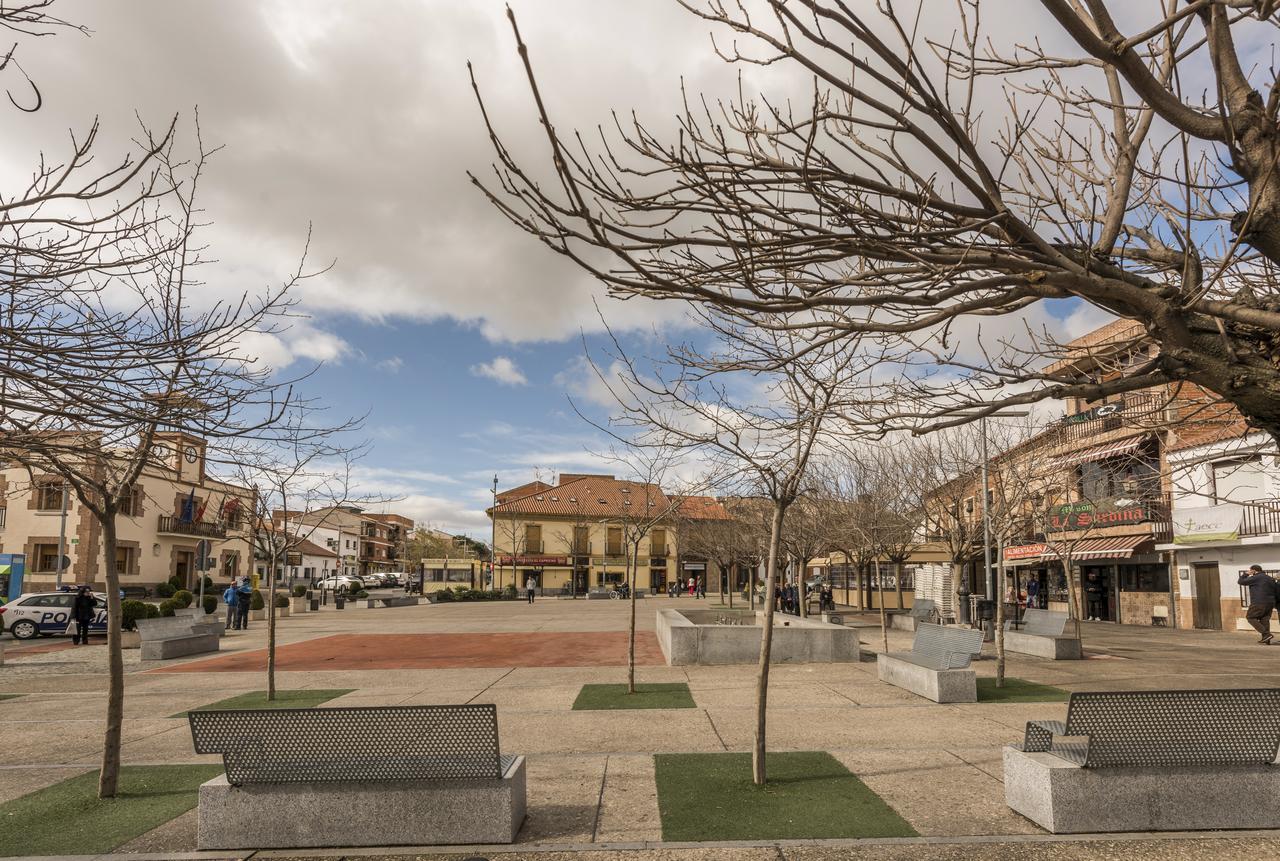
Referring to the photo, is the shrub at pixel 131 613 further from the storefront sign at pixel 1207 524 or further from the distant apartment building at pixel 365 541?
the distant apartment building at pixel 365 541

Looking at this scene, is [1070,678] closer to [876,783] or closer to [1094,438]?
[876,783]

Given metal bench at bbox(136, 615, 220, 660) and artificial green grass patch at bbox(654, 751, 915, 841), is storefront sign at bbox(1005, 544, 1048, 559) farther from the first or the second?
metal bench at bbox(136, 615, 220, 660)

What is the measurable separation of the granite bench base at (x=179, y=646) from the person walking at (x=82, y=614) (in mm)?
3849

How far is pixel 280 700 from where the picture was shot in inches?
410

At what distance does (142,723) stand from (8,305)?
20.7ft

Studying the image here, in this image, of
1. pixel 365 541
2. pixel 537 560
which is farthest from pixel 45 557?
pixel 365 541

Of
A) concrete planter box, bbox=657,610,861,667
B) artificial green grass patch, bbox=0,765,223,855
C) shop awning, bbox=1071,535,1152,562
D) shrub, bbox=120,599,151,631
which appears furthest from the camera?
shop awning, bbox=1071,535,1152,562

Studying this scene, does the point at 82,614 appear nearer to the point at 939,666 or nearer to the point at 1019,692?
the point at 939,666

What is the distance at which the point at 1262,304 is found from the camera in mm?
4109

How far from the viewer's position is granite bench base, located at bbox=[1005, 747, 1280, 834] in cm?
496

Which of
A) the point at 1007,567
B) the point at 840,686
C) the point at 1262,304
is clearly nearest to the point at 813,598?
the point at 1007,567

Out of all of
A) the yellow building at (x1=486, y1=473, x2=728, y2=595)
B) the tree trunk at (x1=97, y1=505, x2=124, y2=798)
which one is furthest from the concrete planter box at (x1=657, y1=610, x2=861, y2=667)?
the yellow building at (x1=486, y1=473, x2=728, y2=595)

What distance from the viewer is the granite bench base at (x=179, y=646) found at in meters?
15.5

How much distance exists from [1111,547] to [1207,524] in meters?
3.40
